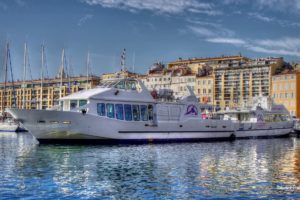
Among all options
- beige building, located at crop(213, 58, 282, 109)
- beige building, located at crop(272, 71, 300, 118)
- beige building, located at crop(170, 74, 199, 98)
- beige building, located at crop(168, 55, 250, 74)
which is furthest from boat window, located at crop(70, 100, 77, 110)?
beige building, located at crop(168, 55, 250, 74)

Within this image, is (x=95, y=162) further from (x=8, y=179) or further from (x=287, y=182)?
(x=287, y=182)

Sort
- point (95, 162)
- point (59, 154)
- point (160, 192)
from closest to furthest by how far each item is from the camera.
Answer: point (160, 192) < point (95, 162) < point (59, 154)

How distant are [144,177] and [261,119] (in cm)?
4501

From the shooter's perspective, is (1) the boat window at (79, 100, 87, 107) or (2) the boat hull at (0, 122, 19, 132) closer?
(1) the boat window at (79, 100, 87, 107)

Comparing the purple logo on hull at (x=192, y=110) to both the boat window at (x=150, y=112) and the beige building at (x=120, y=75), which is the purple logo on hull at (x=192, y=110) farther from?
the beige building at (x=120, y=75)

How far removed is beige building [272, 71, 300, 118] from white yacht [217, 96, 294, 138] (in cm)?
2980

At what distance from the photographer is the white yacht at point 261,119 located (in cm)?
5919

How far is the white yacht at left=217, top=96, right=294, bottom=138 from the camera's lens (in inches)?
2330

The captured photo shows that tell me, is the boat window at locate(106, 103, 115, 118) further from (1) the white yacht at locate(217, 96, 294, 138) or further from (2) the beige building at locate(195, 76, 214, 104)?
(2) the beige building at locate(195, 76, 214, 104)

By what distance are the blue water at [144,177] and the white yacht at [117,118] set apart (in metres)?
8.99

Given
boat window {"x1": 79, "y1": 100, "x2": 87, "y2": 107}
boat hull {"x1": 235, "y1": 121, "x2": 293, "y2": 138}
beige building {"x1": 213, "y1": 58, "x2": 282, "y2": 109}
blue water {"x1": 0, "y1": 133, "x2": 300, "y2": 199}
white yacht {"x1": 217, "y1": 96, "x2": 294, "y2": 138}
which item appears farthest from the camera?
beige building {"x1": 213, "y1": 58, "x2": 282, "y2": 109}

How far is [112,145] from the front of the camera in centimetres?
3984

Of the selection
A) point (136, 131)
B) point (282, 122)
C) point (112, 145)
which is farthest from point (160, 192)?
point (282, 122)

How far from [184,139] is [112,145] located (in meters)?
10.9
